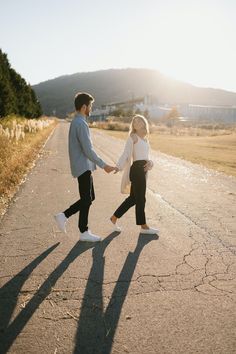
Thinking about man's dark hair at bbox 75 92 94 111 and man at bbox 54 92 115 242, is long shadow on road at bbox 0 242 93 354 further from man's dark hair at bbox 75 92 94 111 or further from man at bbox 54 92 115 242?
man's dark hair at bbox 75 92 94 111

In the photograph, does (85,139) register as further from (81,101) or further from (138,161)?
(138,161)

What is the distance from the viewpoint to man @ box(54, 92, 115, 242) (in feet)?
20.3

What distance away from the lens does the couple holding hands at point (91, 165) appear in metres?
6.21

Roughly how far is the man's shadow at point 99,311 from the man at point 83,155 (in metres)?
0.90

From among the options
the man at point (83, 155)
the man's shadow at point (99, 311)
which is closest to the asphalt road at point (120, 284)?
the man's shadow at point (99, 311)

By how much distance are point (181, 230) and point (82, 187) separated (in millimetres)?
1974

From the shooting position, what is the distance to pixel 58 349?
11.2 feet

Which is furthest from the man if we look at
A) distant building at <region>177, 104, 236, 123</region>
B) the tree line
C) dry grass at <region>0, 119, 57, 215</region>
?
distant building at <region>177, 104, 236, 123</region>

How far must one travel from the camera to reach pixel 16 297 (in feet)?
14.5

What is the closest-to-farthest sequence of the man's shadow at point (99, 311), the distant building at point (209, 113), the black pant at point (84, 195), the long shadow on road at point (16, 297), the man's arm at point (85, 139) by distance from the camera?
1. the man's shadow at point (99, 311)
2. the long shadow on road at point (16, 297)
3. the man's arm at point (85, 139)
4. the black pant at point (84, 195)
5. the distant building at point (209, 113)

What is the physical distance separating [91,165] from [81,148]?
11.8 inches

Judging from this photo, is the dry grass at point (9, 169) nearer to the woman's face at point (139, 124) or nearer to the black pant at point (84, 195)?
the black pant at point (84, 195)

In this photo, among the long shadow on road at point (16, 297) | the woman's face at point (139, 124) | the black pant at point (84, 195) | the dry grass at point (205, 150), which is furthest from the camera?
the dry grass at point (205, 150)

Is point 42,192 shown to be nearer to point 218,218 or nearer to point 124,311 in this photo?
point 218,218
